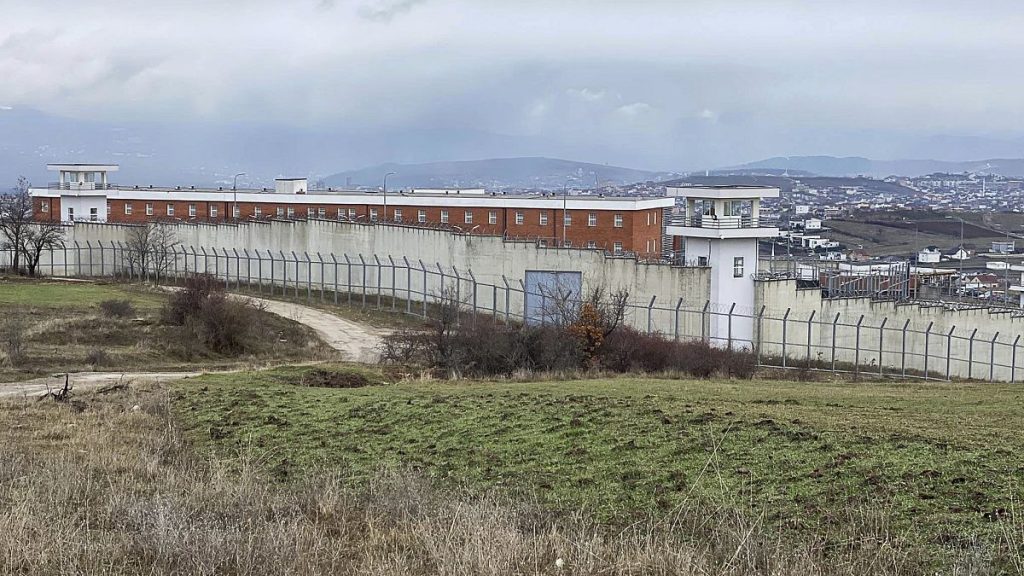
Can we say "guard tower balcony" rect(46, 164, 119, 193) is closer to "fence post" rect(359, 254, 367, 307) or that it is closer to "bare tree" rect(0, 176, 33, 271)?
"bare tree" rect(0, 176, 33, 271)

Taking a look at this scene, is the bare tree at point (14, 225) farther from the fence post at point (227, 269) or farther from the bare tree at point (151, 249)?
the fence post at point (227, 269)

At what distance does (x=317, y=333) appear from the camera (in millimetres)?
49812

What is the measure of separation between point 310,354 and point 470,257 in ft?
62.1

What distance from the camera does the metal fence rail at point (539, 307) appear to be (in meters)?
49.3

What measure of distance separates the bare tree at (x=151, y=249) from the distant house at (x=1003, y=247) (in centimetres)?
6490

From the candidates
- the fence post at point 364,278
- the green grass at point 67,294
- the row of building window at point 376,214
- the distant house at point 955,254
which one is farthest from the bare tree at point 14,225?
the distant house at point 955,254

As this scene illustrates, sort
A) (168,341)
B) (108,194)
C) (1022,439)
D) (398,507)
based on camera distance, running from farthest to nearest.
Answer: (108,194) → (168,341) → (1022,439) → (398,507)

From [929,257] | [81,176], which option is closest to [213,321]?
[81,176]

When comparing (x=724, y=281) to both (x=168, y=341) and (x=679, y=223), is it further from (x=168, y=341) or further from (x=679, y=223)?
(x=168, y=341)

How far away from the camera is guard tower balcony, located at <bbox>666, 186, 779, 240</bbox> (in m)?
58.4

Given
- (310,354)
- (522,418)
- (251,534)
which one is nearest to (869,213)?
(310,354)

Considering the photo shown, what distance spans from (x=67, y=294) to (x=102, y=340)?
626 inches

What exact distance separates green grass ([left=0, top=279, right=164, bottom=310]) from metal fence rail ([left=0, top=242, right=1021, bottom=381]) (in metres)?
3.70

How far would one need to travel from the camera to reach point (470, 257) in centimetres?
6153
